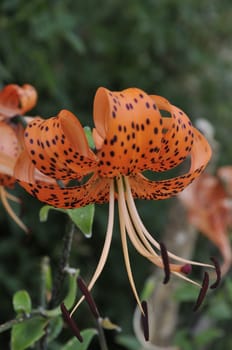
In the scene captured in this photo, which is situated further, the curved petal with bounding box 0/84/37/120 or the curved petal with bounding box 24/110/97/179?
the curved petal with bounding box 0/84/37/120

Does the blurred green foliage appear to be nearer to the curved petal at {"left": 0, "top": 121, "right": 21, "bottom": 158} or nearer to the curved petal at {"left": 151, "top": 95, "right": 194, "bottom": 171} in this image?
the curved petal at {"left": 0, "top": 121, "right": 21, "bottom": 158}

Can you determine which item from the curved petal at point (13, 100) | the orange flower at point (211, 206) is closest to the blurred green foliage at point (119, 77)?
the orange flower at point (211, 206)

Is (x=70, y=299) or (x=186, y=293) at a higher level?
(x=70, y=299)

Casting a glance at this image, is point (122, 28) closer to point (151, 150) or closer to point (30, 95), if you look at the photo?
point (30, 95)

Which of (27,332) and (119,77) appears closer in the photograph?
(27,332)

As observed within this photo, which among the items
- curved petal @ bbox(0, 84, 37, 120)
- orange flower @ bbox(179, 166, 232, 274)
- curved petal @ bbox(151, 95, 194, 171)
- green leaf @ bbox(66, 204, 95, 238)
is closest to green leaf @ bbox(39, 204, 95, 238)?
green leaf @ bbox(66, 204, 95, 238)

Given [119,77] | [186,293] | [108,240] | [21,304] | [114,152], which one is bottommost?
[186,293]

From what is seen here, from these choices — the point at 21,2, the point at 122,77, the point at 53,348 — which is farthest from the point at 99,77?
the point at 53,348

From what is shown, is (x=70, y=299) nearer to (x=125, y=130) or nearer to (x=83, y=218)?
(x=83, y=218)

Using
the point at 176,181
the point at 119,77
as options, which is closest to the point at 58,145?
the point at 176,181
